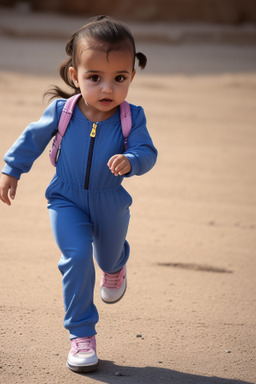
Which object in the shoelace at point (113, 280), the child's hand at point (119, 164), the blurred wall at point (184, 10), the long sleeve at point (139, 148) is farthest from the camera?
the blurred wall at point (184, 10)

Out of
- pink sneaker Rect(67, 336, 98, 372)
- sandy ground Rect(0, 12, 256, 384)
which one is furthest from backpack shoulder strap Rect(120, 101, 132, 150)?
sandy ground Rect(0, 12, 256, 384)

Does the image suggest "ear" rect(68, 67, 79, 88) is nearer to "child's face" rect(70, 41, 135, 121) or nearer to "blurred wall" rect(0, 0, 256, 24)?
"child's face" rect(70, 41, 135, 121)

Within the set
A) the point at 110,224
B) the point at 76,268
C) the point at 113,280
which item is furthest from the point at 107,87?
the point at 113,280

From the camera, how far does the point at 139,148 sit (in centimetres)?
267

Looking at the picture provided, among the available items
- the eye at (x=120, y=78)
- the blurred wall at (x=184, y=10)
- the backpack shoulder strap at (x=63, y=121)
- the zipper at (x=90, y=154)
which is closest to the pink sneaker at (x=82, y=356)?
the zipper at (x=90, y=154)

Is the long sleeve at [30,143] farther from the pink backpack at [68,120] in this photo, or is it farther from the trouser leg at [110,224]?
the trouser leg at [110,224]

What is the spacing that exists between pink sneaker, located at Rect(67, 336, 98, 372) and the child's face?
0.89 metres

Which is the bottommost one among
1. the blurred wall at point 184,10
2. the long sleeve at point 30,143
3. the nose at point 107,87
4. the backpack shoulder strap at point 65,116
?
the long sleeve at point 30,143

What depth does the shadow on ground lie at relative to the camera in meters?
2.63

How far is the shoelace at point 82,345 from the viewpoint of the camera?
266cm

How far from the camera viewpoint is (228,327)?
3.21 m

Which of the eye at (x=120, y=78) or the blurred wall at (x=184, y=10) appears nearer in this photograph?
the eye at (x=120, y=78)

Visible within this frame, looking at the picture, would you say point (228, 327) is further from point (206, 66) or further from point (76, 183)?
point (206, 66)

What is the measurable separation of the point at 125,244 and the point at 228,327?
62 cm
